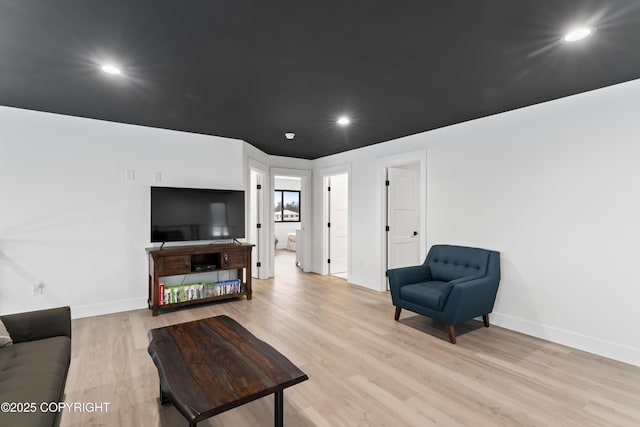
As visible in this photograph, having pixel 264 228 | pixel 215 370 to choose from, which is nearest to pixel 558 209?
pixel 215 370

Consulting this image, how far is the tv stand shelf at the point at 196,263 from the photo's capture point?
12.3 ft

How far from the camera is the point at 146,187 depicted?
403 centimetres

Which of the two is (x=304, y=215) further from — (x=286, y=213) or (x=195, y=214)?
(x=286, y=213)

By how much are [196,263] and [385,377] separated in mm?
2911

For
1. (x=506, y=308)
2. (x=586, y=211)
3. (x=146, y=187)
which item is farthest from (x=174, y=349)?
(x=586, y=211)

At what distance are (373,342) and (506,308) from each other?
5.21 ft

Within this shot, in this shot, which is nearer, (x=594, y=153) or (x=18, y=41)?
(x=18, y=41)

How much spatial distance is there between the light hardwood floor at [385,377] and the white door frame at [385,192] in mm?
1148

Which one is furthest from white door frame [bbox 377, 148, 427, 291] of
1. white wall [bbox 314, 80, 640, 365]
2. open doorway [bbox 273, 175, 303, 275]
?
open doorway [bbox 273, 175, 303, 275]

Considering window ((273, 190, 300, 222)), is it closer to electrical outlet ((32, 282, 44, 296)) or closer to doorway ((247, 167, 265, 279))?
doorway ((247, 167, 265, 279))

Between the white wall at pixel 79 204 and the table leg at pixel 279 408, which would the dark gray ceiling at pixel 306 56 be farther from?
the table leg at pixel 279 408

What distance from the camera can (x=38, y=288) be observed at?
11.2 ft

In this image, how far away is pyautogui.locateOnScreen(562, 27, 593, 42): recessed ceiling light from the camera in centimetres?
186

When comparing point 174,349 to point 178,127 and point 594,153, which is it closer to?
point 178,127
